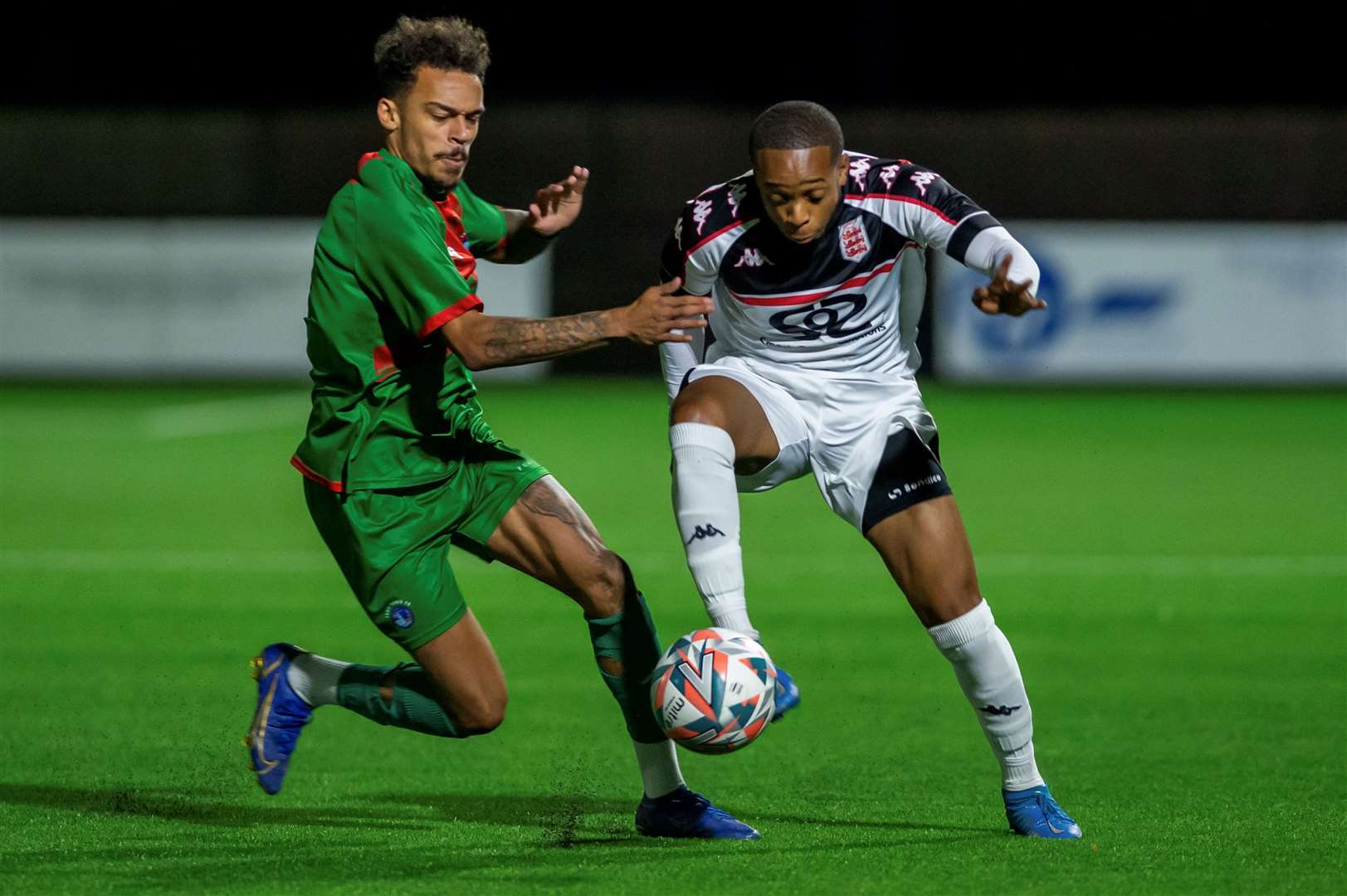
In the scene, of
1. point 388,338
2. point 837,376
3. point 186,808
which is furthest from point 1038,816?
point 186,808

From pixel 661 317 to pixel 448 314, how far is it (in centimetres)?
58

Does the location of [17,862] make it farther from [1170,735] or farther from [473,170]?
[473,170]

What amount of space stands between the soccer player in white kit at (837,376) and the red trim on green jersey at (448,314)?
25.8 inches

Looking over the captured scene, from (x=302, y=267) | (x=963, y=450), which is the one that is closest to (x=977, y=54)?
(x=302, y=267)

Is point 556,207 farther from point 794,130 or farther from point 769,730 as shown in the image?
point 769,730

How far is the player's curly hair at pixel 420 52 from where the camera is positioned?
488 cm

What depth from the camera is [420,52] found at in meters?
4.88

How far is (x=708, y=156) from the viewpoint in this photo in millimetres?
22750

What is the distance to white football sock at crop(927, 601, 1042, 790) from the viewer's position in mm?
4941

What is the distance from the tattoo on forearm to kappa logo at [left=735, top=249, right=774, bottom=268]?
2.02ft

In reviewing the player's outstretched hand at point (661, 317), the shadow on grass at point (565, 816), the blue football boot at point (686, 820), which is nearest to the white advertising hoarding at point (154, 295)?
the shadow on grass at point (565, 816)

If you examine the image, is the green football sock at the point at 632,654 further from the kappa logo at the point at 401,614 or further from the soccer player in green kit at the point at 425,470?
the kappa logo at the point at 401,614

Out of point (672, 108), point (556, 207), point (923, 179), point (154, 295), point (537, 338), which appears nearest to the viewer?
point (537, 338)

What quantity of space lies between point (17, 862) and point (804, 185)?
101 inches
